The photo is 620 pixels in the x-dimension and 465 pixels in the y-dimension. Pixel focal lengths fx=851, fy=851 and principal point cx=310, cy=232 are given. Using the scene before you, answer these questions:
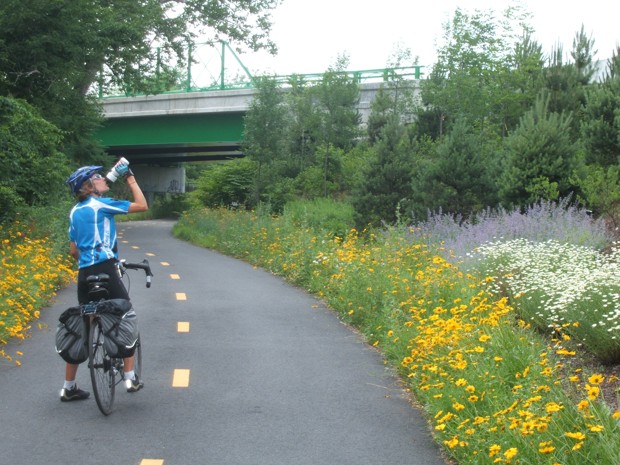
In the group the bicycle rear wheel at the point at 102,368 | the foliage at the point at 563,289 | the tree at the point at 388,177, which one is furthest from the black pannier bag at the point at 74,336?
the tree at the point at 388,177

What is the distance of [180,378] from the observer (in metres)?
8.33

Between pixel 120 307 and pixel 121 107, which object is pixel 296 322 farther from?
pixel 121 107

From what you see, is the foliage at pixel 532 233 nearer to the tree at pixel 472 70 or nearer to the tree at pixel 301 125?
the tree at pixel 472 70

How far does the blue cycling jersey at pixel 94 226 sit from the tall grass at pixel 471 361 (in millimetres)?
2891

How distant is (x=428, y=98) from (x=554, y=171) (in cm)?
994

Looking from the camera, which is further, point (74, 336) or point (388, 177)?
point (388, 177)

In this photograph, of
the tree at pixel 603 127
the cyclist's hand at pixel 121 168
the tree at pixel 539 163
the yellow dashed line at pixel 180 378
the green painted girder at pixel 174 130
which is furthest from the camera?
the green painted girder at pixel 174 130

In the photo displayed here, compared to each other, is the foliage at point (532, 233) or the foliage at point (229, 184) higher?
the foliage at point (532, 233)

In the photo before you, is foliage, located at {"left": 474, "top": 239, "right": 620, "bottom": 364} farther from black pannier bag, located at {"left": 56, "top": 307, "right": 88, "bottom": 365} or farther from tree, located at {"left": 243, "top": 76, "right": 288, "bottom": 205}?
tree, located at {"left": 243, "top": 76, "right": 288, "bottom": 205}

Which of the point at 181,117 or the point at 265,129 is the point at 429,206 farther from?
the point at 181,117

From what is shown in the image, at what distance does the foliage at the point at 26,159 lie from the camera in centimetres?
1638

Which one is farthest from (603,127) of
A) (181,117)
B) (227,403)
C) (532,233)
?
(181,117)

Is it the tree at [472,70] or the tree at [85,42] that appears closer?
the tree at [85,42]

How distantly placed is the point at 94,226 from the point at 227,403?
190 centimetres
